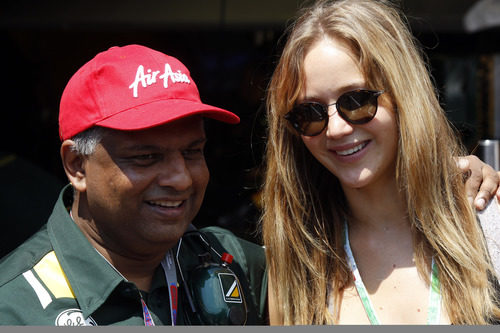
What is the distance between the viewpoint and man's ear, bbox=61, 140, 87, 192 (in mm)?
2062

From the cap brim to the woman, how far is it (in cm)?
42

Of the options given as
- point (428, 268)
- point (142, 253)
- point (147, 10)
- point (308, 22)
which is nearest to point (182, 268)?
point (142, 253)

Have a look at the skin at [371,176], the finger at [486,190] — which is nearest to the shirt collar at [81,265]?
the skin at [371,176]

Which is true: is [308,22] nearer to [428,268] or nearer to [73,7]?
[428,268]

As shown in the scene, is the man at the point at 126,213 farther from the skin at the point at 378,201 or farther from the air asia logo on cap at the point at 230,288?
the skin at the point at 378,201

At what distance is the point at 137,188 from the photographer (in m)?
1.98

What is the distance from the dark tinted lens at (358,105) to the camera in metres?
2.08

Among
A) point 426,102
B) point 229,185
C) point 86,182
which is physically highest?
point 426,102

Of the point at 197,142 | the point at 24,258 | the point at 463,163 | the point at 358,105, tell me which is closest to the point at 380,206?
the point at 463,163

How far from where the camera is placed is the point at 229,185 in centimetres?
600

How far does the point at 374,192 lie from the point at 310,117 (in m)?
0.42

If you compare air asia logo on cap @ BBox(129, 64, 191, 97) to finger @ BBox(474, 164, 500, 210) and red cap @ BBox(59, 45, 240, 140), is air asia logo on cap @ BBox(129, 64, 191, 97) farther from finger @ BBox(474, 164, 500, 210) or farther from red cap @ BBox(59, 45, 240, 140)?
finger @ BBox(474, 164, 500, 210)

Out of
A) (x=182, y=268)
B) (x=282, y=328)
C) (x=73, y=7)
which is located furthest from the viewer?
(x=73, y=7)

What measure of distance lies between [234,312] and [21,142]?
4626 millimetres
